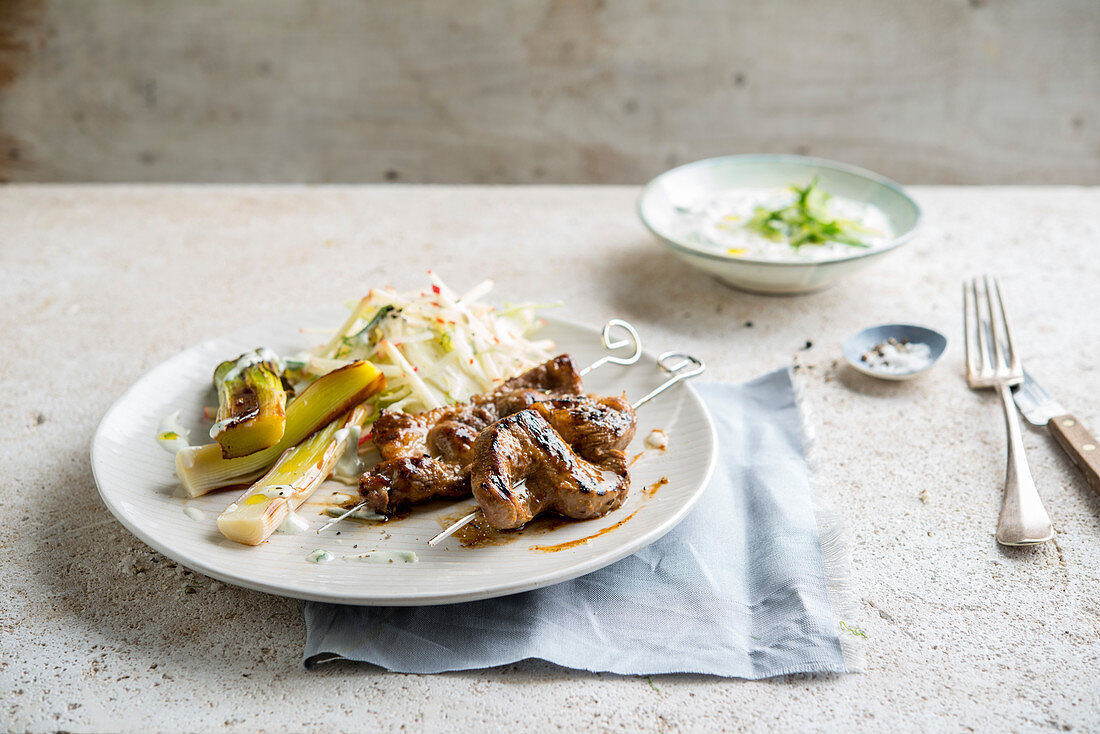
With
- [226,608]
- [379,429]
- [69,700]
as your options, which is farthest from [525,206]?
[69,700]

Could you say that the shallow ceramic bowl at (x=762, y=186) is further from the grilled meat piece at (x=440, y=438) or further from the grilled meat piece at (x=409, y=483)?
the grilled meat piece at (x=409, y=483)

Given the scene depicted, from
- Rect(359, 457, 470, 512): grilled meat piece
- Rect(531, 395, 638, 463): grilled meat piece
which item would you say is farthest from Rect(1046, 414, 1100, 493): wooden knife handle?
Rect(359, 457, 470, 512): grilled meat piece

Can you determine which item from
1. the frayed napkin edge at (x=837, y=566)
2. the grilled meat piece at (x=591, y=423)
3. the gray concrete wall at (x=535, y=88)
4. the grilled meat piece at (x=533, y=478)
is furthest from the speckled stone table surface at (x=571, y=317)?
the gray concrete wall at (x=535, y=88)

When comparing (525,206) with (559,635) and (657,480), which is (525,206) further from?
(559,635)

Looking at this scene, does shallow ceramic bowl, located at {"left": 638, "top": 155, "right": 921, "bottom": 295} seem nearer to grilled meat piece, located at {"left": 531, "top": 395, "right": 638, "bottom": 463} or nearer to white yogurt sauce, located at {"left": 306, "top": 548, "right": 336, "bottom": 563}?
grilled meat piece, located at {"left": 531, "top": 395, "right": 638, "bottom": 463}

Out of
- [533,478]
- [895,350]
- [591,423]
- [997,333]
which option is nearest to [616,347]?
[591,423]
